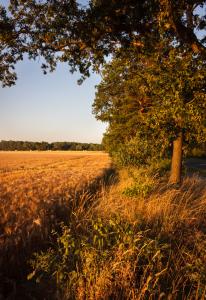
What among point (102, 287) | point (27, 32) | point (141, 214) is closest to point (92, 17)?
point (27, 32)

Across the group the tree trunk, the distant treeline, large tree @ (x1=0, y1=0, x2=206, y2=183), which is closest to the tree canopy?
large tree @ (x1=0, y1=0, x2=206, y2=183)

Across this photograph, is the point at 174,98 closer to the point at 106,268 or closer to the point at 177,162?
the point at 177,162

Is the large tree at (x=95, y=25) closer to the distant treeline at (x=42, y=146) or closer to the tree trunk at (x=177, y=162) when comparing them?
the tree trunk at (x=177, y=162)

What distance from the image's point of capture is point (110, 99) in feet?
68.0

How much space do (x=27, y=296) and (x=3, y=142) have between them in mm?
169979

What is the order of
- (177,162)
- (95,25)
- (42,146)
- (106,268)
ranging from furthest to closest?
(42,146) → (177,162) → (95,25) → (106,268)

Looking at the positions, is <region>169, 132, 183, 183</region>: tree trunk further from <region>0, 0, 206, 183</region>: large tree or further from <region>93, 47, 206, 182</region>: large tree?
<region>0, 0, 206, 183</region>: large tree

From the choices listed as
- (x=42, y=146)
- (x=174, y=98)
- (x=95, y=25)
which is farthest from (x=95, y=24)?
(x=42, y=146)

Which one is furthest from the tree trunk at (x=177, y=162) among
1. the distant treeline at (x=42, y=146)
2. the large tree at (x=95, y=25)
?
the distant treeline at (x=42, y=146)

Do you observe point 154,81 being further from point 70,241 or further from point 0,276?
point 0,276

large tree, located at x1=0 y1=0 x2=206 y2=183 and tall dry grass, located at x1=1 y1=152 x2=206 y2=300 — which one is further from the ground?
large tree, located at x1=0 y1=0 x2=206 y2=183

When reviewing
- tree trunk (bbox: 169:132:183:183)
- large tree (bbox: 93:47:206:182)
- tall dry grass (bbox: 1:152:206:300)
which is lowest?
tall dry grass (bbox: 1:152:206:300)

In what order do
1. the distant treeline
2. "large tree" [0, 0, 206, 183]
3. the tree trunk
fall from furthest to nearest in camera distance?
1. the distant treeline
2. the tree trunk
3. "large tree" [0, 0, 206, 183]

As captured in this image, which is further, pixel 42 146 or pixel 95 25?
pixel 42 146
